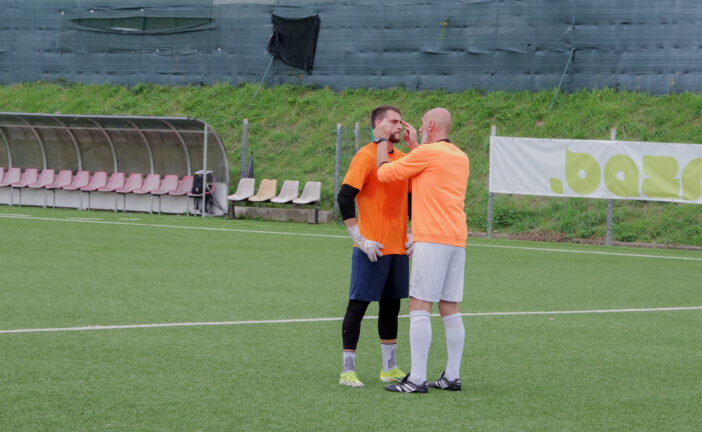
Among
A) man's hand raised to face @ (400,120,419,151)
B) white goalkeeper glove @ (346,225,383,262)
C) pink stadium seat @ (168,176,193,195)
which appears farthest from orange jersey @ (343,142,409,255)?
pink stadium seat @ (168,176,193,195)

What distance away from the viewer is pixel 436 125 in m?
6.89

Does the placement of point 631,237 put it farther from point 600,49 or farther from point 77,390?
point 77,390

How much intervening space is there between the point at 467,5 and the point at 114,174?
37.4 feet

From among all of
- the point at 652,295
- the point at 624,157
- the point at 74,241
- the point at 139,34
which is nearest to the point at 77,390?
the point at 652,295

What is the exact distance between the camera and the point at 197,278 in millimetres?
13398

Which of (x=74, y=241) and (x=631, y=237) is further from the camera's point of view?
(x=631, y=237)

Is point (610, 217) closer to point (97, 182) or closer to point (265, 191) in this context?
point (265, 191)

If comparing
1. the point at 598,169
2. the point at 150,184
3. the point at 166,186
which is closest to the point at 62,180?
Result: the point at 150,184

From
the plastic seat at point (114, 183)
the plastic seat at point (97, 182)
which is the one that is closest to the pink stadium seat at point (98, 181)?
the plastic seat at point (97, 182)

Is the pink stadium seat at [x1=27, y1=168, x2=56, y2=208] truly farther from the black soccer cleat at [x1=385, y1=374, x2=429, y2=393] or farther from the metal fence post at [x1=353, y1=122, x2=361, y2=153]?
the black soccer cleat at [x1=385, y1=374, x2=429, y2=393]

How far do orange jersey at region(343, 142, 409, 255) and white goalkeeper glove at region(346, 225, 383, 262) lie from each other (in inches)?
4.4

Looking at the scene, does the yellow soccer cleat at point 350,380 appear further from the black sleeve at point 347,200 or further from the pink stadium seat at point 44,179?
the pink stadium seat at point 44,179

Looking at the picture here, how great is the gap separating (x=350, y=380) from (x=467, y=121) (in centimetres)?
2332

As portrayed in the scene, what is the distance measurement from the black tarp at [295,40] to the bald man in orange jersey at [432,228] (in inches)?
1008
